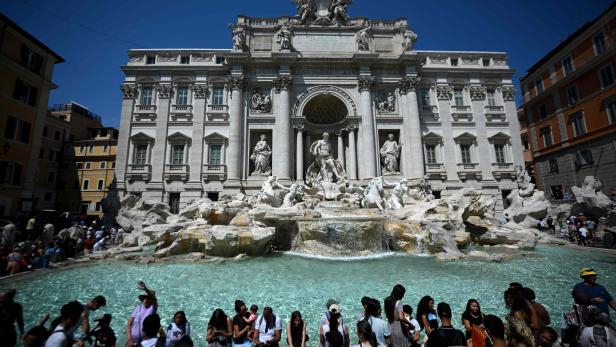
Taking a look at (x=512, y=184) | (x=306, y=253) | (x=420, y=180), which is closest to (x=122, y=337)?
(x=306, y=253)

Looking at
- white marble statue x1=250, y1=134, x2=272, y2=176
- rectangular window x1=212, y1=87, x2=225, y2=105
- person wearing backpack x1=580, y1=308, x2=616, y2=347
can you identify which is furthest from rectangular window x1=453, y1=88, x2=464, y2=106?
person wearing backpack x1=580, y1=308, x2=616, y2=347

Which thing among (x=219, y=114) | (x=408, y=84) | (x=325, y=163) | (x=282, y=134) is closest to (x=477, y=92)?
(x=408, y=84)

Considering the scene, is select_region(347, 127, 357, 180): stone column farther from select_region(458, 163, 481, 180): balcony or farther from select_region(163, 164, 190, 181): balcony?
select_region(163, 164, 190, 181): balcony

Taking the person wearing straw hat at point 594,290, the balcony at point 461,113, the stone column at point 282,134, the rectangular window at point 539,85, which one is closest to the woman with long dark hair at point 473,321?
the person wearing straw hat at point 594,290

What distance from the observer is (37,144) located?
60.8 feet

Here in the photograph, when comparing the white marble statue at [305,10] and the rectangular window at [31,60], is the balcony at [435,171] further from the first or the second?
the rectangular window at [31,60]

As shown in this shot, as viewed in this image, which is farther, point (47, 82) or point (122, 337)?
point (47, 82)

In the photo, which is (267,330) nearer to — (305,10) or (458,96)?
(305,10)

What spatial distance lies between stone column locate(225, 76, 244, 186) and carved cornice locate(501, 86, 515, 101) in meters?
23.5

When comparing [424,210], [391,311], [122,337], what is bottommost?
[122,337]

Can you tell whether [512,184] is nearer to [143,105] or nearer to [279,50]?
[279,50]

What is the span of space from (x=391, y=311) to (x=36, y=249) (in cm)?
1263

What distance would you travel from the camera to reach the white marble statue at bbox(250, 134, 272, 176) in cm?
2147

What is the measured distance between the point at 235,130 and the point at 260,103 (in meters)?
3.20
